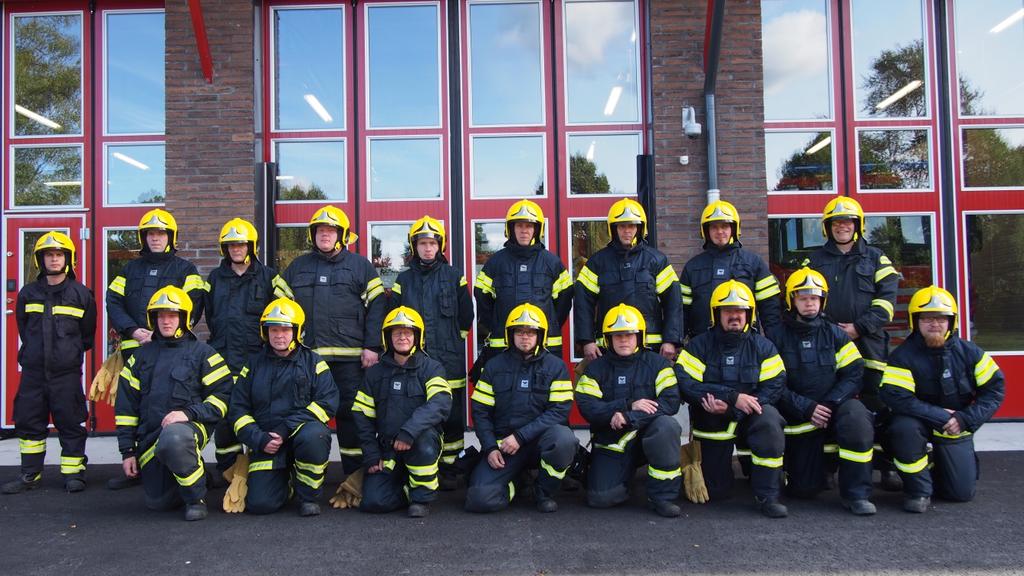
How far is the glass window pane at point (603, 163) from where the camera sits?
24.9 ft

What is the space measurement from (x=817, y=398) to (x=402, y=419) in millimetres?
2970

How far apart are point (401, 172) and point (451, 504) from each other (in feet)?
12.7

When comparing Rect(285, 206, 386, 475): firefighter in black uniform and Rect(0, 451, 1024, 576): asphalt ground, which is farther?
Rect(285, 206, 386, 475): firefighter in black uniform

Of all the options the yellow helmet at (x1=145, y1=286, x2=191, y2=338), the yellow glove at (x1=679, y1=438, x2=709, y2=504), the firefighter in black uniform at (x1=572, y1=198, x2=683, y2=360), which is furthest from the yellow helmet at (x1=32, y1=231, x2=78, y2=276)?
the yellow glove at (x1=679, y1=438, x2=709, y2=504)

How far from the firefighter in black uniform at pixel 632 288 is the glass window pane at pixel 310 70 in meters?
3.60

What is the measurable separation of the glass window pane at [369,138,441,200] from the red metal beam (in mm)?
1767

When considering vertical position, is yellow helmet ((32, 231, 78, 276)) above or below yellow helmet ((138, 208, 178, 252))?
below

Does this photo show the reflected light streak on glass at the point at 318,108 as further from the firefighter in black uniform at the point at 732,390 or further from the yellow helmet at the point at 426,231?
the firefighter in black uniform at the point at 732,390

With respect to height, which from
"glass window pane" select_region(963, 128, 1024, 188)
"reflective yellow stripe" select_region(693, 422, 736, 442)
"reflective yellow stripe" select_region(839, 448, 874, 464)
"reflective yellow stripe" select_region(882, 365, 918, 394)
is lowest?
"reflective yellow stripe" select_region(839, 448, 874, 464)

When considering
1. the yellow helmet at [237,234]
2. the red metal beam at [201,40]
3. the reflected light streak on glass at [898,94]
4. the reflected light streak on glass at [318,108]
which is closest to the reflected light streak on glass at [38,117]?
the red metal beam at [201,40]

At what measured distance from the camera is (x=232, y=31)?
24.3 ft

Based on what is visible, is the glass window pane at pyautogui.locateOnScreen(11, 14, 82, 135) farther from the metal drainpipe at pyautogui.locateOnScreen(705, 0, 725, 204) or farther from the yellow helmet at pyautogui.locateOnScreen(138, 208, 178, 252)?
the metal drainpipe at pyautogui.locateOnScreen(705, 0, 725, 204)

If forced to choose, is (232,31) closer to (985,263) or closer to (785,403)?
(785,403)

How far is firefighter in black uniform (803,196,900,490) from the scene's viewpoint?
5312 mm
